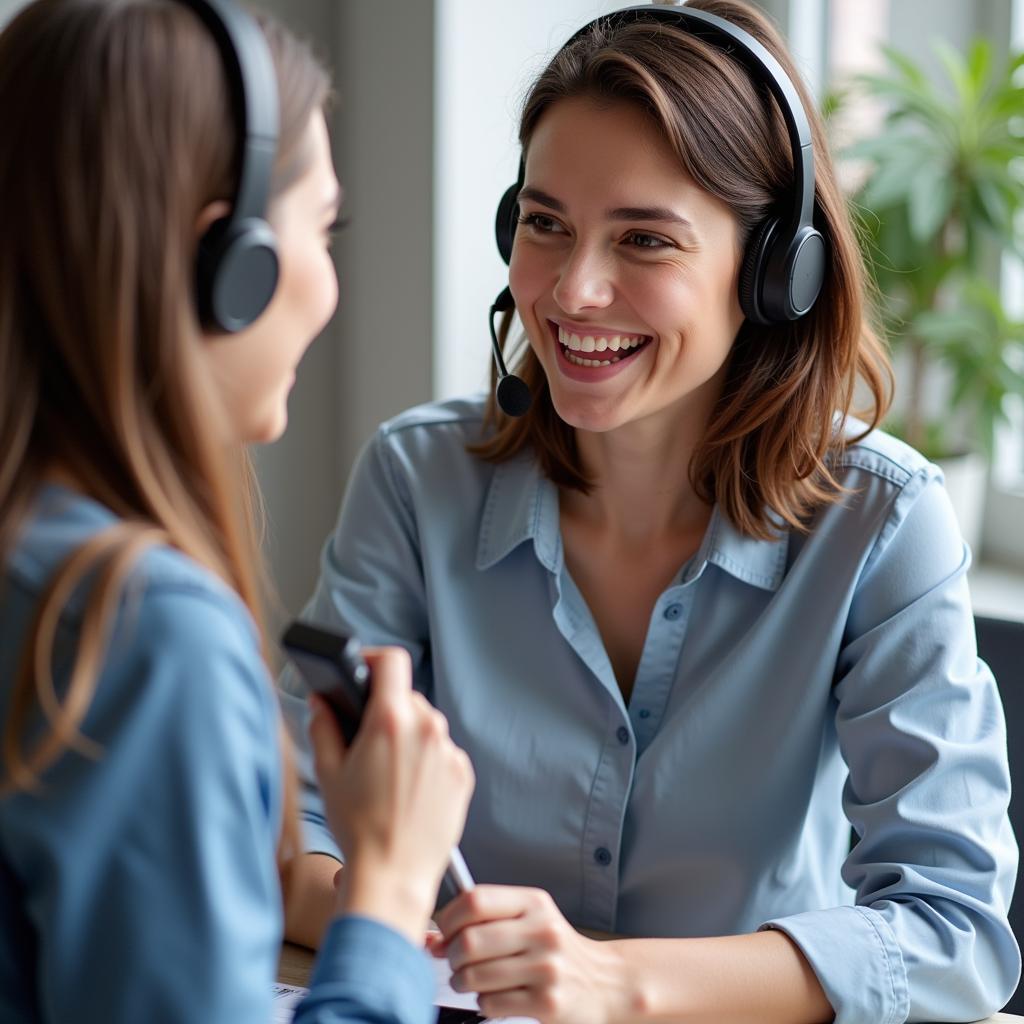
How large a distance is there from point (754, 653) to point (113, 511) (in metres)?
0.77

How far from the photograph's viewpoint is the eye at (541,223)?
136 cm

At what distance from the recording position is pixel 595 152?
1291 millimetres

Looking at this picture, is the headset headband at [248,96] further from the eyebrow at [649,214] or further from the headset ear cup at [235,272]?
the eyebrow at [649,214]

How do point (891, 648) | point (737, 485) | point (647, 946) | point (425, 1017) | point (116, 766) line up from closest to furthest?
point (116, 766) < point (425, 1017) < point (647, 946) < point (891, 648) < point (737, 485)

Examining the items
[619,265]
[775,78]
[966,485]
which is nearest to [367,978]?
[619,265]

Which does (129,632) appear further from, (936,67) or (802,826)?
(936,67)

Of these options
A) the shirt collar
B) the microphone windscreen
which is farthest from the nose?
the shirt collar

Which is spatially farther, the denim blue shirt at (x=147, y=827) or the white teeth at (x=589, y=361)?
the white teeth at (x=589, y=361)

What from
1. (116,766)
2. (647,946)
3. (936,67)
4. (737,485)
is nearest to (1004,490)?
(936,67)

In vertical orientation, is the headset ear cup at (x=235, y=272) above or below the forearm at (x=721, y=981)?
above

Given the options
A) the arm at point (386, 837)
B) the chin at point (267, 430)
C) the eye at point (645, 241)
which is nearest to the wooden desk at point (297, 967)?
the arm at point (386, 837)

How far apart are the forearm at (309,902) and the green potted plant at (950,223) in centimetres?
129

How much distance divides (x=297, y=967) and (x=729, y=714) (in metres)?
0.46

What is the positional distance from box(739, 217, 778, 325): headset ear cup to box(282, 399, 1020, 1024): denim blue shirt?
0.58 feet
